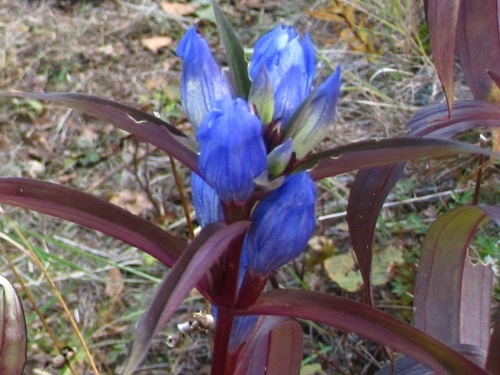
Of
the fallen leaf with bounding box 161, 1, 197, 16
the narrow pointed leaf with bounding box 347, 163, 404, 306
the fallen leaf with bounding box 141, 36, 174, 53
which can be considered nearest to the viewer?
the narrow pointed leaf with bounding box 347, 163, 404, 306

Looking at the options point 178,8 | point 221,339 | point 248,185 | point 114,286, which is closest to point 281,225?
point 248,185

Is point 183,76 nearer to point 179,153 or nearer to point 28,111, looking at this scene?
point 179,153

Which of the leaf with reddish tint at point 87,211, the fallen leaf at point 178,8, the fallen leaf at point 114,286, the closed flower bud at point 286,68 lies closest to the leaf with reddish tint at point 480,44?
the closed flower bud at point 286,68

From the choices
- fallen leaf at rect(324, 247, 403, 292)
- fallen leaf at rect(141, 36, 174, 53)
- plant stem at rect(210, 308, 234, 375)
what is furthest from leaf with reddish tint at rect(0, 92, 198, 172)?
fallen leaf at rect(141, 36, 174, 53)

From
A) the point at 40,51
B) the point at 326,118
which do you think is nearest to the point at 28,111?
the point at 40,51

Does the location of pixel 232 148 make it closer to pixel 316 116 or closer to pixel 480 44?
pixel 316 116

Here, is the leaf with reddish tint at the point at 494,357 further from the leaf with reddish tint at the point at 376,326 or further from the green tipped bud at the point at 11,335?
the green tipped bud at the point at 11,335

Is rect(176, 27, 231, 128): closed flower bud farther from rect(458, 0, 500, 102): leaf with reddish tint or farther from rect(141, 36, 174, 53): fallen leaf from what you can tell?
rect(141, 36, 174, 53): fallen leaf
